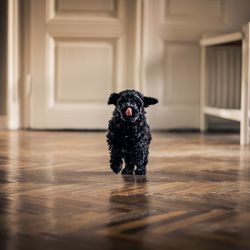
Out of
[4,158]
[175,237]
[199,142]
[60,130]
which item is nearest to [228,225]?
[175,237]

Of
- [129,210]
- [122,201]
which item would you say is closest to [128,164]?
[122,201]

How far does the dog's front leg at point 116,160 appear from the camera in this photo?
190cm

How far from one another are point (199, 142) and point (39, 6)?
1.38 meters

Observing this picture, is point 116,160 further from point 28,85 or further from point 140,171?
point 28,85

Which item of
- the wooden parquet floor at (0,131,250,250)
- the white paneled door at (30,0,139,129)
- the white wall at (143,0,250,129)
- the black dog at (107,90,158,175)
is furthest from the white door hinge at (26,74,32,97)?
the black dog at (107,90,158,175)

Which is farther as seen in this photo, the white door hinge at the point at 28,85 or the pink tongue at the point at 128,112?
the white door hinge at the point at 28,85

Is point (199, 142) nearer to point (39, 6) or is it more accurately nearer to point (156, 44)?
point (156, 44)

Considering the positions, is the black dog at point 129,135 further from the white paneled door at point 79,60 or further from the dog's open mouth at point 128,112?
the white paneled door at point 79,60

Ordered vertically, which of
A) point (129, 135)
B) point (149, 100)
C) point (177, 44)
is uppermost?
point (177, 44)

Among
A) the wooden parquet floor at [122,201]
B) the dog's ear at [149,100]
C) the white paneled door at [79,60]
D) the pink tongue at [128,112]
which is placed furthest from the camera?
the white paneled door at [79,60]

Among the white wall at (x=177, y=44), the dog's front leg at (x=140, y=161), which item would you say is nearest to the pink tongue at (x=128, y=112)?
the dog's front leg at (x=140, y=161)

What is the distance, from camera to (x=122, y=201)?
1456 millimetres

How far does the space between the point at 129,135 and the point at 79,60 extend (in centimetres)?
190

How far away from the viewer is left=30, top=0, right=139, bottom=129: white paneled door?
368 cm
